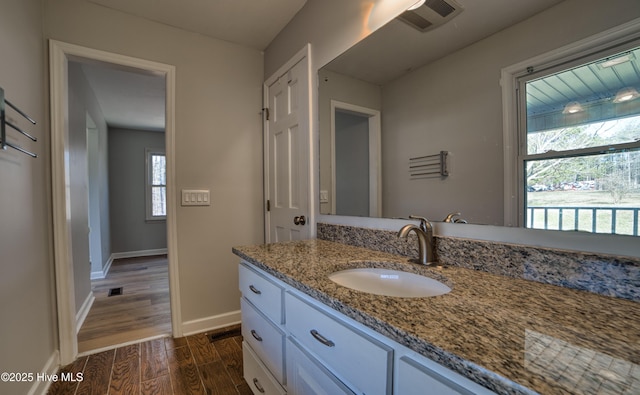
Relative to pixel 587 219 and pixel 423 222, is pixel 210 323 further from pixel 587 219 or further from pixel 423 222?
pixel 587 219

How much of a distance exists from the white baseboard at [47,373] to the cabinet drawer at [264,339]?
1122mm

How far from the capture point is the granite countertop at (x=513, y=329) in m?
0.39

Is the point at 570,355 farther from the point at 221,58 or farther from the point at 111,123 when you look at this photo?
the point at 111,123

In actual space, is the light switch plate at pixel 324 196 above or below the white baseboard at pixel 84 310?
above

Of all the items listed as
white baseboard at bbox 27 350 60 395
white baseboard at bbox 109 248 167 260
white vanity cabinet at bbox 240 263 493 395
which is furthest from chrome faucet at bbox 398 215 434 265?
white baseboard at bbox 109 248 167 260

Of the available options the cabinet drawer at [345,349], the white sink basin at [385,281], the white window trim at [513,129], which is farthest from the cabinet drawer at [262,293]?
the white window trim at [513,129]

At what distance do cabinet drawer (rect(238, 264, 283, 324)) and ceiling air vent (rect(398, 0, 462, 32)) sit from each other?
1.21 m

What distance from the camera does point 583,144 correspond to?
0.74 m

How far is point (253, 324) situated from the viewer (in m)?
1.27

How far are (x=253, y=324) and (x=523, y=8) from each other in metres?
1.55

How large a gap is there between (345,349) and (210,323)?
1894 mm

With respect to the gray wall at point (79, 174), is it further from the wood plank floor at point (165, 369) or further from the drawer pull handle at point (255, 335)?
the drawer pull handle at point (255, 335)

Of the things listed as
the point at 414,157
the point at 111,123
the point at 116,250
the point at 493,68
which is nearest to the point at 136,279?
the point at 116,250

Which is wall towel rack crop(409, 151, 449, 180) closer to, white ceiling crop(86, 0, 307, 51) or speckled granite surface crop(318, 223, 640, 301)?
speckled granite surface crop(318, 223, 640, 301)
